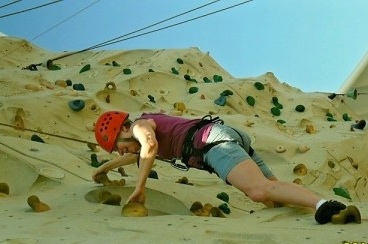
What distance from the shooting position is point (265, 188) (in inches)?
109

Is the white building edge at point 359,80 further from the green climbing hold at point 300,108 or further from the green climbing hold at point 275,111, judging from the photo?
the green climbing hold at point 275,111

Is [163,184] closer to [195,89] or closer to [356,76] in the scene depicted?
[195,89]

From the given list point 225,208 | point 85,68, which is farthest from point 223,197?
point 85,68

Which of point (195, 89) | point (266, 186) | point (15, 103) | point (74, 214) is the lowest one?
point (74, 214)

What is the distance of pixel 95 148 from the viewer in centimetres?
461

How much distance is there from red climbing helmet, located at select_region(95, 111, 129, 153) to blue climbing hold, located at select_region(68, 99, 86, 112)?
82.4 inches

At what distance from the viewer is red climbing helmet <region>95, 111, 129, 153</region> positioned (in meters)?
3.06

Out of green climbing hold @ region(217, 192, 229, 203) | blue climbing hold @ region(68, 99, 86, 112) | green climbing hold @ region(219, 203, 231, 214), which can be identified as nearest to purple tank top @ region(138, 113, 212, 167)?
green climbing hold @ region(219, 203, 231, 214)

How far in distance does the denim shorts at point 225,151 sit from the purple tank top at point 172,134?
0.06m

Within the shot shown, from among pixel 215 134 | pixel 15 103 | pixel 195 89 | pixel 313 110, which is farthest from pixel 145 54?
pixel 215 134

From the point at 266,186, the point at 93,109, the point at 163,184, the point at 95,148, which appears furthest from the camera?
the point at 93,109

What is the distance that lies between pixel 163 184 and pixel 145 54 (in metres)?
4.39

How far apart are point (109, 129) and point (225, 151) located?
57cm

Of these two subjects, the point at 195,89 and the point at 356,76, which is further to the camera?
the point at 356,76
